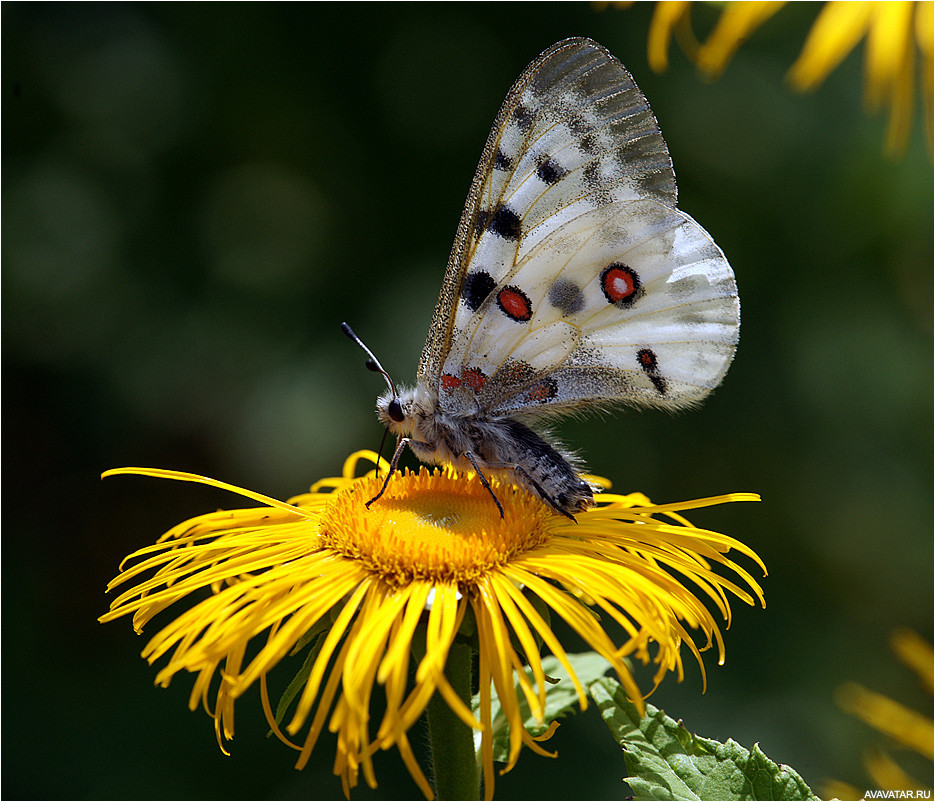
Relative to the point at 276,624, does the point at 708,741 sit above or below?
below

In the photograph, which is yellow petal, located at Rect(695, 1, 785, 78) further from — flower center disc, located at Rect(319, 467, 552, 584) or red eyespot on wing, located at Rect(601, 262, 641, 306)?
flower center disc, located at Rect(319, 467, 552, 584)

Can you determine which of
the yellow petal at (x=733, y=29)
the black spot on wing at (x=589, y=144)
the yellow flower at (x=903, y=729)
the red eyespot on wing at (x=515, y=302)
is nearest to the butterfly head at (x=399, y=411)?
the red eyespot on wing at (x=515, y=302)

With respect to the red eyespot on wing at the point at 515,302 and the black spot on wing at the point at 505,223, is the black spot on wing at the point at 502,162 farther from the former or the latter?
the red eyespot on wing at the point at 515,302

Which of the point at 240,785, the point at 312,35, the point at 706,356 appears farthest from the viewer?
the point at 312,35

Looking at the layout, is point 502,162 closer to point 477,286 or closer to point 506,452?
point 477,286

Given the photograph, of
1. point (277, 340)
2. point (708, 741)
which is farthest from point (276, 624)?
point (277, 340)

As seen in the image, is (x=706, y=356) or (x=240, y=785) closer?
(x=706, y=356)

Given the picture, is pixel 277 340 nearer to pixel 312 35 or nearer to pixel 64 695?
pixel 312 35
